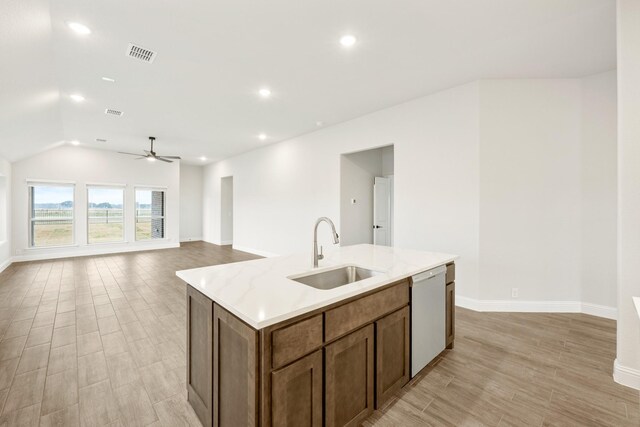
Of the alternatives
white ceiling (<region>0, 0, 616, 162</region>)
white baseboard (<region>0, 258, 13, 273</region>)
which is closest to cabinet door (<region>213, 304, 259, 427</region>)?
white ceiling (<region>0, 0, 616, 162</region>)

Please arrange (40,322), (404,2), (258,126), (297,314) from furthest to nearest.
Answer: (258,126) < (40,322) < (404,2) < (297,314)

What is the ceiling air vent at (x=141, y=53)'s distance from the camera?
2.91m

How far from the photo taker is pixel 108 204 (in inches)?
328

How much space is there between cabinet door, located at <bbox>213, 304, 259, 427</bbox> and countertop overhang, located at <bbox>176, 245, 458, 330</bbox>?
0.26ft

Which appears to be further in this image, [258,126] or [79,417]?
[258,126]

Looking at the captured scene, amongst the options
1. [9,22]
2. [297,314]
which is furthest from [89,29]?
[297,314]

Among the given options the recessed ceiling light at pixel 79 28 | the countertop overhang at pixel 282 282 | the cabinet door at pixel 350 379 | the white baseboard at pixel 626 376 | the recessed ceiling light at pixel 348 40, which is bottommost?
the white baseboard at pixel 626 376

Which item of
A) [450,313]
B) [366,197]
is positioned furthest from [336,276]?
[366,197]

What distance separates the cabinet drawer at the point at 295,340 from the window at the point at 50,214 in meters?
9.18

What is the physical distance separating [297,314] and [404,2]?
8.32 feet

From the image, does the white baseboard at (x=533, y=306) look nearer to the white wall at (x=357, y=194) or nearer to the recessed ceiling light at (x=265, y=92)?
the white wall at (x=357, y=194)

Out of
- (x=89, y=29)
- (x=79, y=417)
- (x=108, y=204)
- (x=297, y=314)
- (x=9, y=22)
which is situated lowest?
(x=79, y=417)

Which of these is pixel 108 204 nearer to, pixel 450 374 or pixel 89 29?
pixel 89 29

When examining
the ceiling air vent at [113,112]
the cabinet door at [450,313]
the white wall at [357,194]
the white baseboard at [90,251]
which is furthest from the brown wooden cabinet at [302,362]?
the white baseboard at [90,251]
